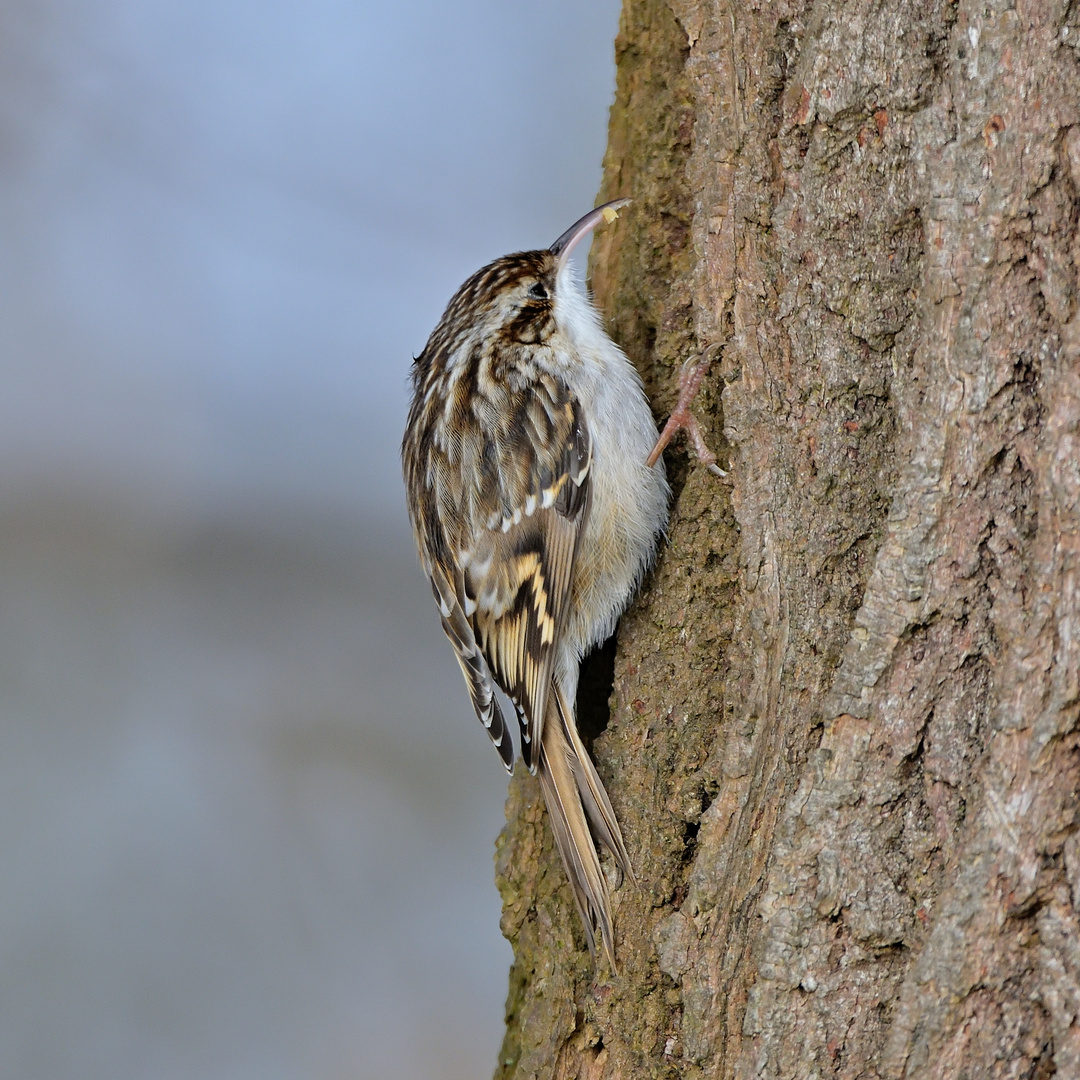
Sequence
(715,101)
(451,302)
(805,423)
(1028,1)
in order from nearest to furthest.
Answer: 1. (1028,1)
2. (805,423)
3. (715,101)
4. (451,302)

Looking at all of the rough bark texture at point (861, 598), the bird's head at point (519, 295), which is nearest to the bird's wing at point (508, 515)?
the bird's head at point (519, 295)

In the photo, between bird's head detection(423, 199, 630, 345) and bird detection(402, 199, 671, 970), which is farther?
bird's head detection(423, 199, 630, 345)

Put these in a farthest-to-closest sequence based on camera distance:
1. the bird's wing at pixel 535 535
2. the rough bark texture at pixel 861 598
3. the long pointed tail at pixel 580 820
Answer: the bird's wing at pixel 535 535 < the long pointed tail at pixel 580 820 < the rough bark texture at pixel 861 598

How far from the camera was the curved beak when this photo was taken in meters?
1.94

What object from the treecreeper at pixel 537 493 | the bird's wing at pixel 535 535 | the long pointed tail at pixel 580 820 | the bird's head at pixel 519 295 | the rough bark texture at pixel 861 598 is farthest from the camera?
the bird's head at pixel 519 295

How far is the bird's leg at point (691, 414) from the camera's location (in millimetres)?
1680

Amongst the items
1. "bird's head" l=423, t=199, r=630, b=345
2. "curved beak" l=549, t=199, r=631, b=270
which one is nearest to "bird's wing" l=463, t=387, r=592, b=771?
"bird's head" l=423, t=199, r=630, b=345

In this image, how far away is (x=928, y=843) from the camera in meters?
1.24

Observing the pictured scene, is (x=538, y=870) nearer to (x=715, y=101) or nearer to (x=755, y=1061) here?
(x=755, y=1061)

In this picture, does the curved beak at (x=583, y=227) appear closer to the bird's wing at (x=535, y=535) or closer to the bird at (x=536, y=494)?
the bird at (x=536, y=494)

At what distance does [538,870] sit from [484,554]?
0.56 m

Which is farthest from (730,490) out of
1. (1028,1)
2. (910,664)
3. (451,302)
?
(451,302)

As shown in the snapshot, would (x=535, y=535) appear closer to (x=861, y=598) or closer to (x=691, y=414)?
(x=691, y=414)

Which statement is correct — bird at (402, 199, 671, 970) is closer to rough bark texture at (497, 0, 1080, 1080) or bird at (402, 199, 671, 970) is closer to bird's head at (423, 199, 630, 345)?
bird's head at (423, 199, 630, 345)
